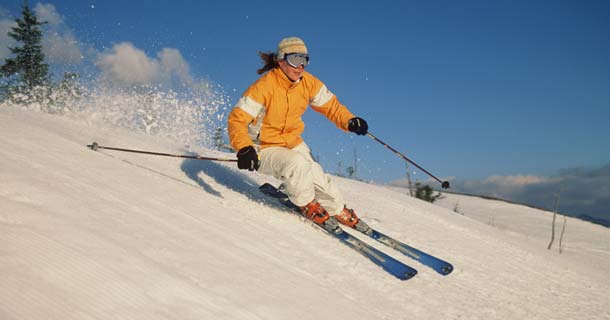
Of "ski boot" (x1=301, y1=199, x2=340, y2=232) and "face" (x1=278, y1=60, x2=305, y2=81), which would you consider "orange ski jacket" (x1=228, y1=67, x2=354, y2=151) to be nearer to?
"face" (x1=278, y1=60, x2=305, y2=81)

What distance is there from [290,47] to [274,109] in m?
0.70

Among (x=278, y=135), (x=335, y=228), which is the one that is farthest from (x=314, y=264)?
(x=278, y=135)

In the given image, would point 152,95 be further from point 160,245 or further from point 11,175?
point 160,245

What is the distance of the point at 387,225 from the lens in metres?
5.07

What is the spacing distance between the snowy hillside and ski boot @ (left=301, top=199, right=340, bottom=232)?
0.13 metres

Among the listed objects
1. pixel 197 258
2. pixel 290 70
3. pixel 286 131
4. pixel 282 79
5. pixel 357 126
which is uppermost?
pixel 290 70

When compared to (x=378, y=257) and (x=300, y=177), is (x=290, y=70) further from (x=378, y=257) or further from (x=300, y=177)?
(x=378, y=257)

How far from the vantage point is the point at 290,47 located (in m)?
4.17

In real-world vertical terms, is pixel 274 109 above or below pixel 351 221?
above

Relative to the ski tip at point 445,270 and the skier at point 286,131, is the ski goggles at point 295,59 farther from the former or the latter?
the ski tip at point 445,270

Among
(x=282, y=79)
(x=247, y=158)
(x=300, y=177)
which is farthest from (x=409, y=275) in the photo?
(x=282, y=79)

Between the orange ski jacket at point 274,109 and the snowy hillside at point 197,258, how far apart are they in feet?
2.44

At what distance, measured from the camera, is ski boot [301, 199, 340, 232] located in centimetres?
386

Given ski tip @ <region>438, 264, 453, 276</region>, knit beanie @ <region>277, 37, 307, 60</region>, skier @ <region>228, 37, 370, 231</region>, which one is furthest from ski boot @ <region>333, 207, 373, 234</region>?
knit beanie @ <region>277, 37, 307, 60</region>
